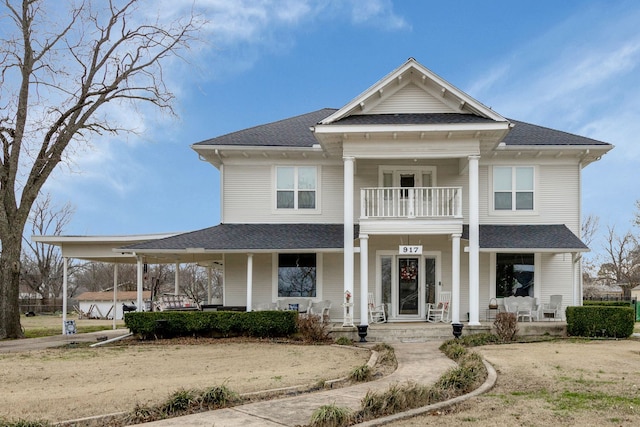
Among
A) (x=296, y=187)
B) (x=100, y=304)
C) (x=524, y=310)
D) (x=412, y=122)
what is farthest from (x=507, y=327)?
(x=100, y=304)

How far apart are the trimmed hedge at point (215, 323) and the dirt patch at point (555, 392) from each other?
6064 mm

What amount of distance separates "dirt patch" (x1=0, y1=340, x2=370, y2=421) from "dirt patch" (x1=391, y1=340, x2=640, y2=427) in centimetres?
291

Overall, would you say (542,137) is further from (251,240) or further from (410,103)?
(251,240)

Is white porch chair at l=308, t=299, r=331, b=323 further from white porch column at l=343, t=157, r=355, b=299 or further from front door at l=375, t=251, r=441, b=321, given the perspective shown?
front door at l=375, t=251, r=441, b=321

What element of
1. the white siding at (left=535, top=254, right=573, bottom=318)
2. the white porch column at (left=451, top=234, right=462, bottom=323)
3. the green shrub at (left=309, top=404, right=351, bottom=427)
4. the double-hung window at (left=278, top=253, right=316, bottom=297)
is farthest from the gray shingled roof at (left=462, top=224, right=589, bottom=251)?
the green shrub at (left=309, top=404, right=351, bottom=427)

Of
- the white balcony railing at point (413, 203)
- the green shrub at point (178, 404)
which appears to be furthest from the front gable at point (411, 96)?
the green shrub at point (178, 404)

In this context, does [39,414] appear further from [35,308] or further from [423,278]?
[35,308]

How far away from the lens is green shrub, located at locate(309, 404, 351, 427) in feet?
22.0

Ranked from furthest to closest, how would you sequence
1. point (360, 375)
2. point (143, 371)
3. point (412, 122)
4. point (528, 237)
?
point (528, 237), point (412, 122), point (143, 371), point (360, 375)

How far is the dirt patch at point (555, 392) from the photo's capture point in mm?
7367

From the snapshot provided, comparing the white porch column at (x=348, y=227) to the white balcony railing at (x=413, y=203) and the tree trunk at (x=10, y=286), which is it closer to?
the white balcony railing at (x=413, y=203)

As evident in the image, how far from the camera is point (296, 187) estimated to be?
20438mm

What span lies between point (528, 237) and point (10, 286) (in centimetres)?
1884

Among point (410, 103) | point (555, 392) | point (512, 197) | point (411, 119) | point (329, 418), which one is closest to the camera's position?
point (329, 418)
